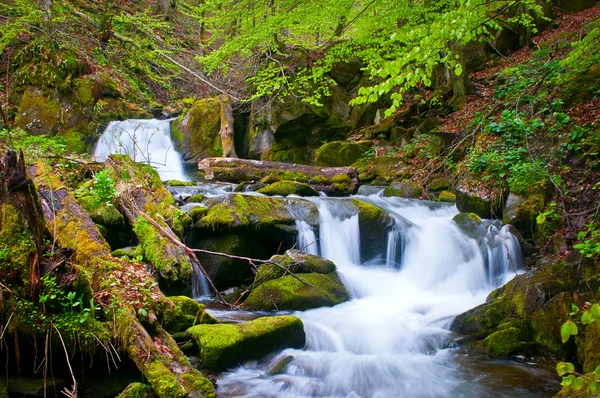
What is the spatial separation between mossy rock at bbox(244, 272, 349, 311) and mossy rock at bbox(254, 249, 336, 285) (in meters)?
0.12

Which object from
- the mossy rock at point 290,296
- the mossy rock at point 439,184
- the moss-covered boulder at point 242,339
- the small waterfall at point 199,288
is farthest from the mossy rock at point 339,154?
the moss-covered boulder at point 242,339

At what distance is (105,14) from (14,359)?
1520cm

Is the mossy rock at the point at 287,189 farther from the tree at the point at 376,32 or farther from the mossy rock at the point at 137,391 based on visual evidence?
the mossy rock at the point at 137,391

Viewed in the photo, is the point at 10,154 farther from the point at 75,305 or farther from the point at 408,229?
the point at 408,229

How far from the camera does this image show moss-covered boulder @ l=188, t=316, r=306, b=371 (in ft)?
14.3

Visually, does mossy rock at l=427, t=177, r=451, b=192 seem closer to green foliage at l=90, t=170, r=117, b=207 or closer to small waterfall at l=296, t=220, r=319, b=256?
small waterfall at l=296, t=220, r=319, b=256

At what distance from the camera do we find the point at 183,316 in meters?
4.84

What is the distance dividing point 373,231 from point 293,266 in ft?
9.23

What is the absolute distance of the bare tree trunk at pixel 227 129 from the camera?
49.2ft

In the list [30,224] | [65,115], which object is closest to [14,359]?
[30,224]

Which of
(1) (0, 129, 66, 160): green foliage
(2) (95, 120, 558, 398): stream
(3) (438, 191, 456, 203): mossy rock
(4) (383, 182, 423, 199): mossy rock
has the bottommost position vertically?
(2) (95, 120, 558, 398): stream

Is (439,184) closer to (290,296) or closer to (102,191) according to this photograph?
(290,296)

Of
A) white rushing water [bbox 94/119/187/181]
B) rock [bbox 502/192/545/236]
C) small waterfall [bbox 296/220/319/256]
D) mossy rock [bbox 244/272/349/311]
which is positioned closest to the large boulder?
mossy rock [bbox 244/272/349/311]

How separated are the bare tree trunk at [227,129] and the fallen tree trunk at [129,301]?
35.0ft
